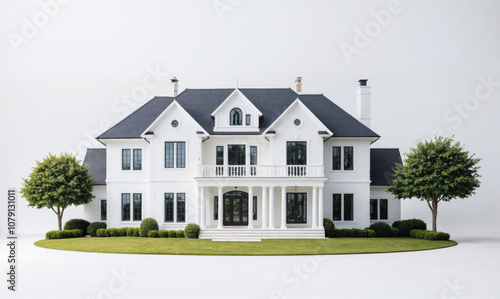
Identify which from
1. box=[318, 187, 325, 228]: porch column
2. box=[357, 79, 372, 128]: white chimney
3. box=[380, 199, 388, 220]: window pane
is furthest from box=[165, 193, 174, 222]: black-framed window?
box=[380, 199, 388, 220]: window pane

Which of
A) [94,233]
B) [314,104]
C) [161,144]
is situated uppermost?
[314,104]

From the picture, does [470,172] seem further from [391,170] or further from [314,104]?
[314,104]

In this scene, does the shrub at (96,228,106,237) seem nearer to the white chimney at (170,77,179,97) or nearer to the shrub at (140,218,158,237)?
the shrub at (140,218,158,237)

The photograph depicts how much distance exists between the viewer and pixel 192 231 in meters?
32.9

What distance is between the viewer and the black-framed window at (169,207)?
35.2m

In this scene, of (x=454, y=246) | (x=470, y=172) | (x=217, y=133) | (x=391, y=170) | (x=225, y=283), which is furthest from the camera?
(x=391, y=170)

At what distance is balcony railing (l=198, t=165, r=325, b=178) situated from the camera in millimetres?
34219

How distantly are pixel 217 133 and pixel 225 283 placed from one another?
19.0 m

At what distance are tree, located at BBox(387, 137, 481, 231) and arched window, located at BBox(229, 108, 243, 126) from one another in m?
12.0

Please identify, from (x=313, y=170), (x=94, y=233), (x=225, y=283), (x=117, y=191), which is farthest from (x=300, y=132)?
(x=225, y=283)

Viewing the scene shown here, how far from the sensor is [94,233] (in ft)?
116

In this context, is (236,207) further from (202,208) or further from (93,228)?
(93,228)

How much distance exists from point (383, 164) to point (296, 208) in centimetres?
830

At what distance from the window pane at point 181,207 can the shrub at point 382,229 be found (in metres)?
13.5
